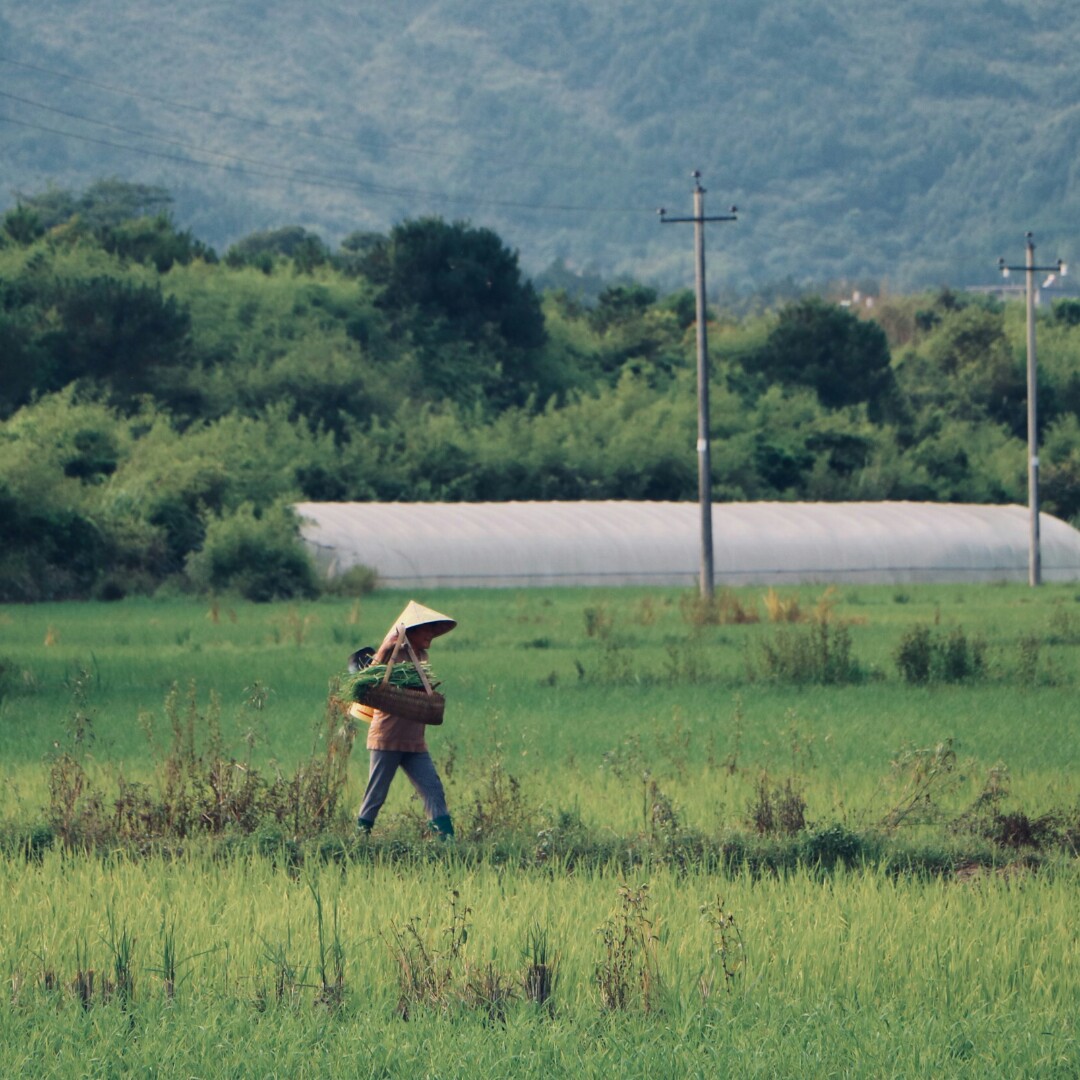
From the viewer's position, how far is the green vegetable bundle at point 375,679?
1120 cm

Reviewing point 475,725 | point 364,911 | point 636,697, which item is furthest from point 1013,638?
point 364,911

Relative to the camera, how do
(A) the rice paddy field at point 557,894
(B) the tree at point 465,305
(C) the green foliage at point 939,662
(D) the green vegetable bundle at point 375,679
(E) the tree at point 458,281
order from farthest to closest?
(E) the tree at point 458,281
(B) the tree at point 465,305
(C) the green foliage at point 939,662
(D) the green vegetable bundle at point 375,679
(A) the rice paddy field at point 557,894

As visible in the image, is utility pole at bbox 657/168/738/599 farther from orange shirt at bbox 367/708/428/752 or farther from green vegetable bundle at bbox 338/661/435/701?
green vegetable bundle at bbox 338/661/435/701

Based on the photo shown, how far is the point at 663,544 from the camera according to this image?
43.6 metres

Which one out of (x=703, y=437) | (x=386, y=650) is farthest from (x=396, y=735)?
(x=703, y=437)

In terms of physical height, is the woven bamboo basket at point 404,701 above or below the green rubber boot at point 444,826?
above

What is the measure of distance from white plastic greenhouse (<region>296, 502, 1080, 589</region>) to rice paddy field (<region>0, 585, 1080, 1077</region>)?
2038 centimetres

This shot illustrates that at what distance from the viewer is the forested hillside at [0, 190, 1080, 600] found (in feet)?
134

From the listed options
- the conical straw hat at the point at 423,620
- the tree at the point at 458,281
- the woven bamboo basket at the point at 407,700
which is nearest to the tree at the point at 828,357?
the tree at the point at 458,281

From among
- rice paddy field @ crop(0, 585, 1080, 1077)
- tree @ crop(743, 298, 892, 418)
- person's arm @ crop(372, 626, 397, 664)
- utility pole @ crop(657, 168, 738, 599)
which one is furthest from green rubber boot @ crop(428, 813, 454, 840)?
tree @ crop(743, 298, 892, 418)

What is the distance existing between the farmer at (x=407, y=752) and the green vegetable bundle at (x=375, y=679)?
209 mm

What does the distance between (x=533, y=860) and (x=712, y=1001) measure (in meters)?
3.16

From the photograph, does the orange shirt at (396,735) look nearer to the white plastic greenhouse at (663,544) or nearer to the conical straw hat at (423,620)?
the conical straw hat at (423,620)

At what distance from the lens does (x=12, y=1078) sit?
668 centimetres
